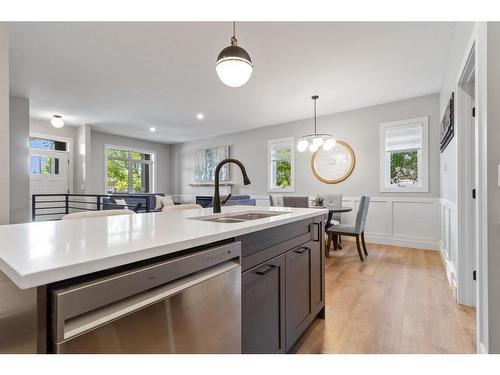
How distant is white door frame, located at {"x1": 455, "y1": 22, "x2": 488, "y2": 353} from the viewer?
4.41 ft

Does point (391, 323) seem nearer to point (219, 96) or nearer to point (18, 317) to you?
point (18, 317)

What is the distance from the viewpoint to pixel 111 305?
67 centimetres

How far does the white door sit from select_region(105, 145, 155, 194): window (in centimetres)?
96

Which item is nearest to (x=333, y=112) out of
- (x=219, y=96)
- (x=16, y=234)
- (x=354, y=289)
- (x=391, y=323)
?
(x=219, y=96)

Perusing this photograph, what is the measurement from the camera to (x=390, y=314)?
1990 millimetres

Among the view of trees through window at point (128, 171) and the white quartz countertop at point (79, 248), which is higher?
the view of trees through window at point (128, 171)

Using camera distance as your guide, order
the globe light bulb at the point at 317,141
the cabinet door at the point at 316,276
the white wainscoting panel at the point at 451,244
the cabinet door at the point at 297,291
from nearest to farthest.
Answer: the cabinet door at the point at 297,291
the cabinet door at the point at 316,276
the white wainscoting panel at the point at 451,244
the globe light bulb at the point at 317,141

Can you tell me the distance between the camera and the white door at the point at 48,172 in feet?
17.7

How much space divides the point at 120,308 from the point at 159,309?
0.39ft

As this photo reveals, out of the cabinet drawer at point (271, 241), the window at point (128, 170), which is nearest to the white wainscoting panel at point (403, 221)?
the cabinet drawer at point (271, 241)

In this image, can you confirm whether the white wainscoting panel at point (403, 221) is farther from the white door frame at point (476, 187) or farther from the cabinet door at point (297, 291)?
the cabinet door at point (297, 291)

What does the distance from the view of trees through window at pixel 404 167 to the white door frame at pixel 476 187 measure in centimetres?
226

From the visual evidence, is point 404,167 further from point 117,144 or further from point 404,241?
point 117,144

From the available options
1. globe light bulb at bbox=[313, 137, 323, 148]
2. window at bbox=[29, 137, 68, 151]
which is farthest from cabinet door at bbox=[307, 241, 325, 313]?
window at bbox=[29, 137, 68, 151]
